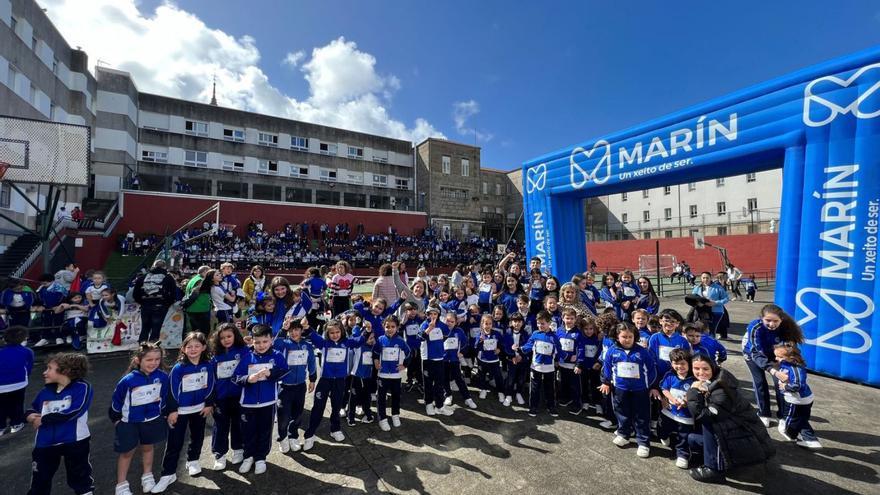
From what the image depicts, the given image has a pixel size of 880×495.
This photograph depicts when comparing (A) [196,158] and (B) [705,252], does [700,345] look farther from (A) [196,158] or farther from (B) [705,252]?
(A) [196,158]

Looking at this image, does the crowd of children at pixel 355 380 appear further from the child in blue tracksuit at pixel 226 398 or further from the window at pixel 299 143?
the window at pixel 299 143

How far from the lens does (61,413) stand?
3217mm

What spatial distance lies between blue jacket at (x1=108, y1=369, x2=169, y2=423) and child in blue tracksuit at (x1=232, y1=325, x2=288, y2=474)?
71 centimetres


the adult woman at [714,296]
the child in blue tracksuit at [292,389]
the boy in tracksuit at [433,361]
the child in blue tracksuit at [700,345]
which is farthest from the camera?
the adult woman at [714,296]

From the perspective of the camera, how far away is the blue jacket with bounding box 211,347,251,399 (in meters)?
4.09

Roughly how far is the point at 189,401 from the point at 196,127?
109 ft

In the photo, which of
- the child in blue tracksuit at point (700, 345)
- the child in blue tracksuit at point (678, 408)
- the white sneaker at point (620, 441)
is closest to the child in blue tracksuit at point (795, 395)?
the child in blue tracksuit at point (700, 345)

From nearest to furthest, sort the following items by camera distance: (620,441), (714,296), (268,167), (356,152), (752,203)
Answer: (620,441) → (714,296) → (752,203) → (268,167) → (356,152)

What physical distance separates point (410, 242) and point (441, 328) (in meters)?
25.9

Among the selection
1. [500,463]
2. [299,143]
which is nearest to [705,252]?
[500,463]

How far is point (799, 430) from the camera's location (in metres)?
4.44

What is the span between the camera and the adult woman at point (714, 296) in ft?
27.6

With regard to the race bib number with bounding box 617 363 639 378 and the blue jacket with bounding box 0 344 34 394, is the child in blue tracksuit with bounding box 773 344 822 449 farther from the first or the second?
the blue jacket with bounding box 0 344 34 394

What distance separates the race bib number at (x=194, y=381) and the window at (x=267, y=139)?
32.8 meters
